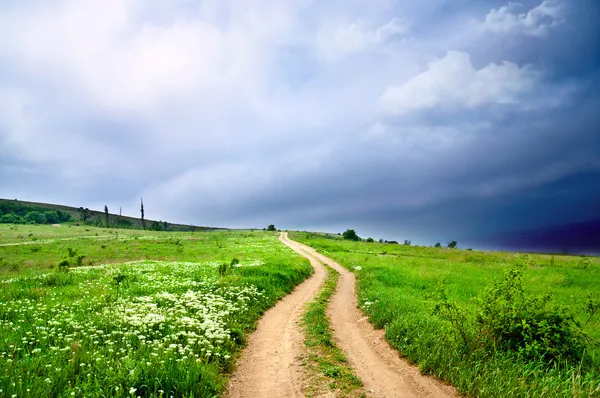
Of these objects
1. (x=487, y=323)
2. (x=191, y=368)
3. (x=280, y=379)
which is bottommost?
(x=280, y=379)

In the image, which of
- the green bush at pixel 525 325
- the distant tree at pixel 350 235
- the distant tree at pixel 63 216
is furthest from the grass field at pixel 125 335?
the distant tree at pixel 63 216

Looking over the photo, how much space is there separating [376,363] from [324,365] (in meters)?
1.59

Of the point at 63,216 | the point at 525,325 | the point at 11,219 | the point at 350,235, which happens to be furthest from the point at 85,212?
the point at 525,325

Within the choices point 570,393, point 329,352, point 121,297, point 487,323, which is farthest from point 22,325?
point 570,393

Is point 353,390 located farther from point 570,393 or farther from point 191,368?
point 570,393

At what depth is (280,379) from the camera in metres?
8.20

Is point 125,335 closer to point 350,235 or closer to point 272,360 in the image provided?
point 272,360

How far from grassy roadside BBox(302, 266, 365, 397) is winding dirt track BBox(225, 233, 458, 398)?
0.26 meters

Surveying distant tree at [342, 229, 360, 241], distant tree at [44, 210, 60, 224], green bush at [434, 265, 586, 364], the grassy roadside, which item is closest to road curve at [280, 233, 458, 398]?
the grassy roadside

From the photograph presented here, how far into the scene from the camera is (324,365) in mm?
8844

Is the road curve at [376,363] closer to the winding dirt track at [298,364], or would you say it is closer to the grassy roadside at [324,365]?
the winding dirt track at [298,364]

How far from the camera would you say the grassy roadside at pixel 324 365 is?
759 centimetres

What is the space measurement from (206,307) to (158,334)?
316cm

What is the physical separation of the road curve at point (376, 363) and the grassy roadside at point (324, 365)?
0.90 ft
